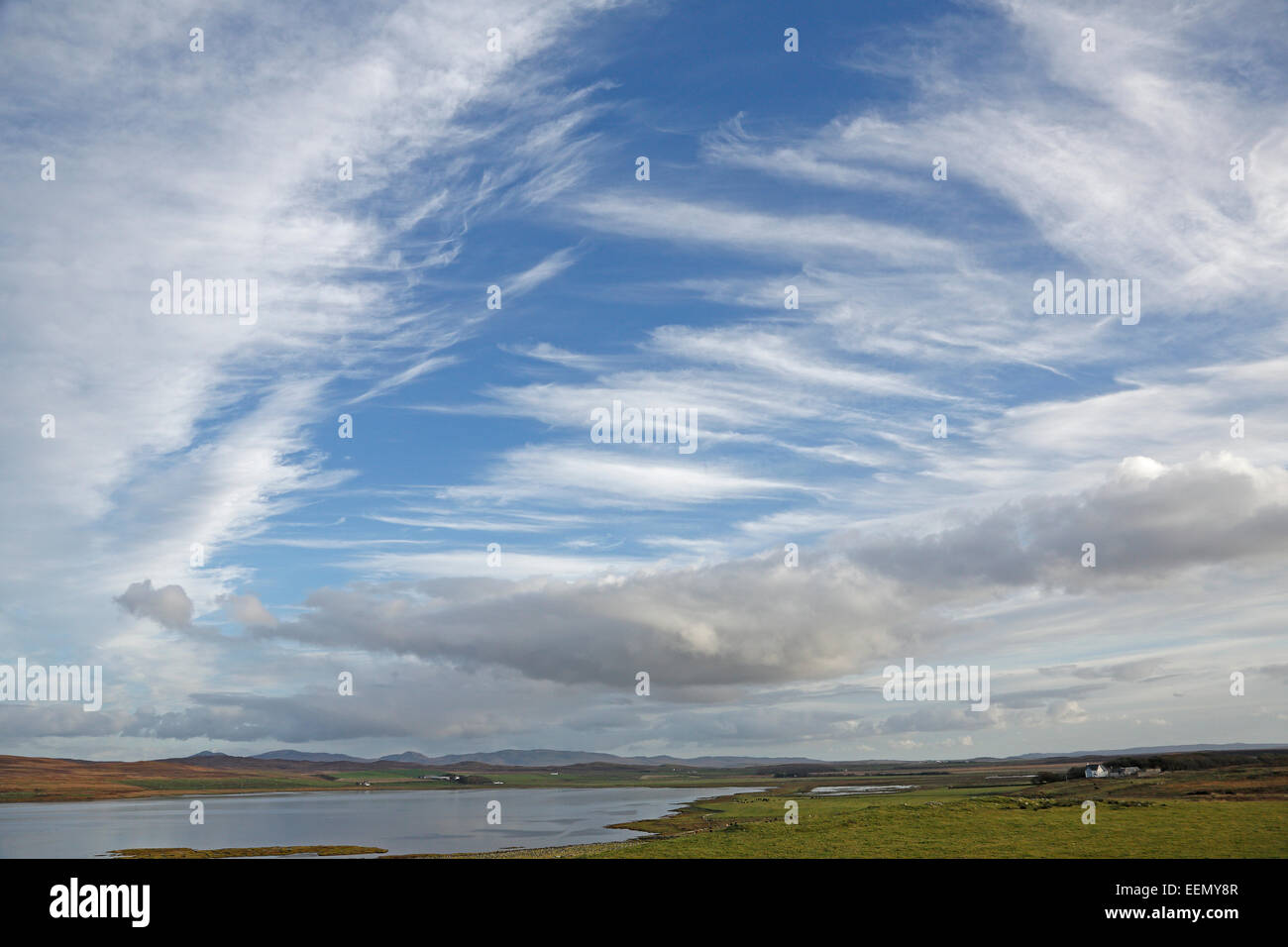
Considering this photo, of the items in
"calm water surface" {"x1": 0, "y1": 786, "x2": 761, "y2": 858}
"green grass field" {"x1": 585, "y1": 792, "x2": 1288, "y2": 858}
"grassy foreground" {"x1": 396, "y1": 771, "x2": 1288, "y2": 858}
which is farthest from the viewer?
"calm water surface" {"x1": 0, "y1": 786, "x2": 761, "y2": 858}

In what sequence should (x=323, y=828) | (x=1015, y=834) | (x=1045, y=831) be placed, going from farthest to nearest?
(x=323, y=828) → (x=1015, y=834) → (x=1045, y=831)

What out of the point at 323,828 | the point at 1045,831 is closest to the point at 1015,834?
the point at 1045,831

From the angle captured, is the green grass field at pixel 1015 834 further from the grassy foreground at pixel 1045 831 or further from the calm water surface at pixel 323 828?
the calm water surface at pixel 323 828

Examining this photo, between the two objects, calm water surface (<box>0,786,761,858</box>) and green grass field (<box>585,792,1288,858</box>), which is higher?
green grass field (<box>585,792,1288,858</box>)

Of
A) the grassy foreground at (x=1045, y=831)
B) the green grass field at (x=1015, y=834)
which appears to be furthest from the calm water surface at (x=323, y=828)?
the green grass field at (x=1015, y=834)

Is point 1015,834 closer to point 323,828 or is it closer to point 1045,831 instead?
point 1045,831

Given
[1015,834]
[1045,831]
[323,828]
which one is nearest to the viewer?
[1045,831]

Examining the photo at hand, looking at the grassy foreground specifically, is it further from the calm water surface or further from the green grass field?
the calm water surface

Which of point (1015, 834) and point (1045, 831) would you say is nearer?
point (1045, 831)

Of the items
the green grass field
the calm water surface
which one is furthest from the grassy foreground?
the calm water surface
